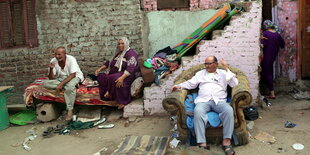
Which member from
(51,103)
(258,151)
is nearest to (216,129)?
(258,151)

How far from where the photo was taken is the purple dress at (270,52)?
264 inches

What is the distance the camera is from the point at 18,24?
300 inches

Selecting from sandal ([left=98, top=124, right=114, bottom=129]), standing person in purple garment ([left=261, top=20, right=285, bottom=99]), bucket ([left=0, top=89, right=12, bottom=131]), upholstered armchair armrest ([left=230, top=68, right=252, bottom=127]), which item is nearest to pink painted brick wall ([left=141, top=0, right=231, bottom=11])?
standing person in purple garment ([left=261, top=20, right=285, bottom=99])

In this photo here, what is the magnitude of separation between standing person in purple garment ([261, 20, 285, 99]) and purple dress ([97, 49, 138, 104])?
2.74 metres

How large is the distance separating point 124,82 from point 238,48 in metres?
2.23

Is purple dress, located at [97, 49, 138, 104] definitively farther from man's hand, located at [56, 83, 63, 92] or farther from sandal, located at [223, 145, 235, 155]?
sandal, located at [223, 145, 235, 155]

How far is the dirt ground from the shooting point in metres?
4.81

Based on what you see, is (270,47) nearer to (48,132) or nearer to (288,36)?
(288,36)

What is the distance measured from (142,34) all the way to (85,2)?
1.46 metres

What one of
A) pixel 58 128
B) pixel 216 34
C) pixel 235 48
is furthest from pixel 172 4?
pixel 58 128

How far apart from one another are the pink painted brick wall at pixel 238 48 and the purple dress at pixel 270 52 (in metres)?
0.93

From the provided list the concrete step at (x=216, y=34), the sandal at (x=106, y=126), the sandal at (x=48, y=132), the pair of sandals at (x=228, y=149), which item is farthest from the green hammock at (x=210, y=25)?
the sandal at (x=48, y=132)

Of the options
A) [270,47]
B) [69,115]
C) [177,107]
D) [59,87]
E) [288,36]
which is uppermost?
[288,36]

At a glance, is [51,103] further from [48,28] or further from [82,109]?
[48,28]
